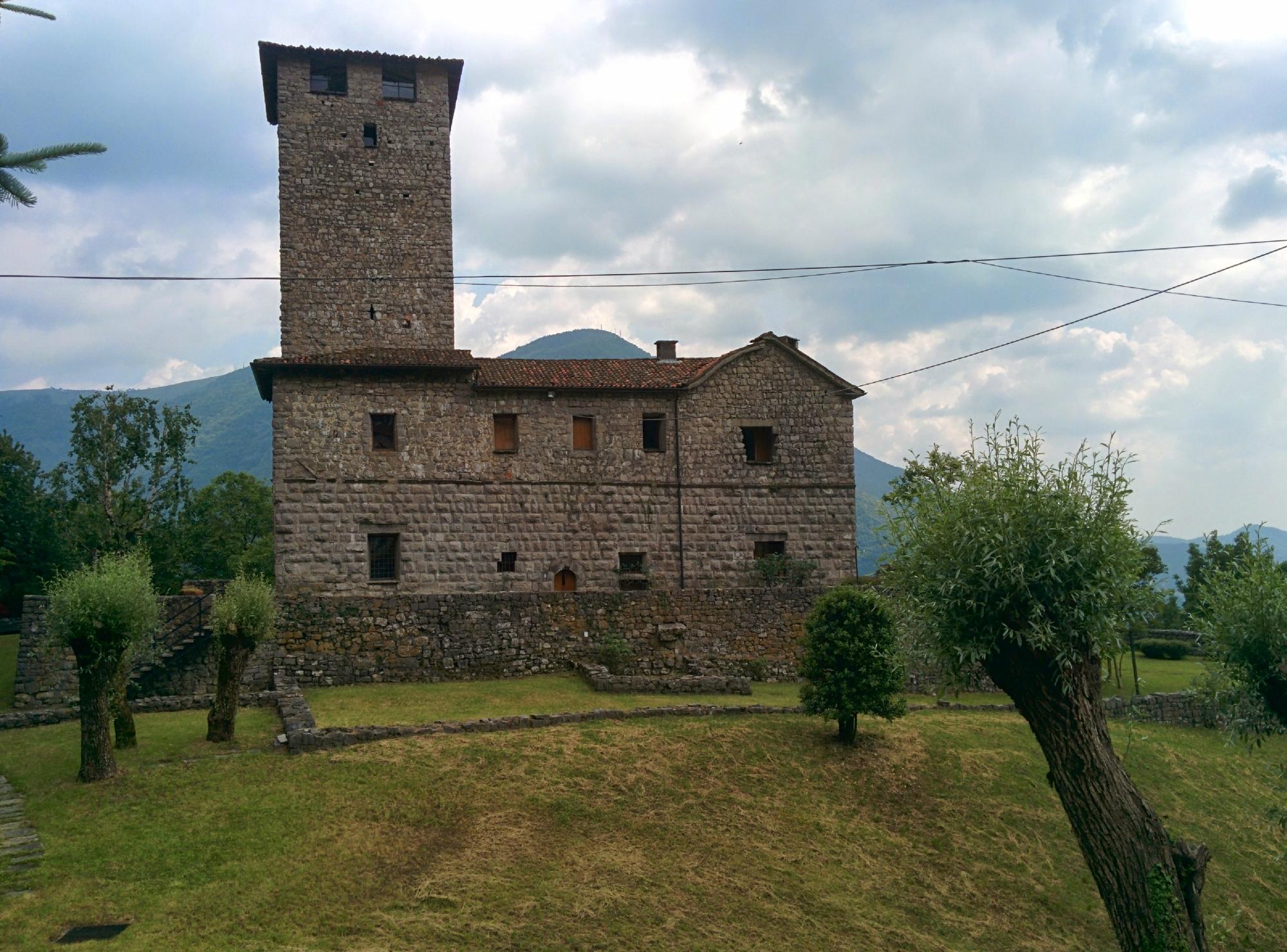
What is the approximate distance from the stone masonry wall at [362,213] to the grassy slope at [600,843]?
13.5 metres

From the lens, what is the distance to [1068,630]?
1212 cm

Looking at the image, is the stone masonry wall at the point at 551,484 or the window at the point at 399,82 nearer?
the stone masonry wall at the point at 551,484

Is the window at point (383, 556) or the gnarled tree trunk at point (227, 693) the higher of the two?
the window at point (383, 556)

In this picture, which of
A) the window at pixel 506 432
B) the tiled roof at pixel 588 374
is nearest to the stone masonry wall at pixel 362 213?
the tiled roof at pixel 588 374

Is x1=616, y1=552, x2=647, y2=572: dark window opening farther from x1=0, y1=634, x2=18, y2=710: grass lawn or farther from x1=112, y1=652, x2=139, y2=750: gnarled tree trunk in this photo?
x1=0, y1=634, x2=18, y2=710: grass lawn

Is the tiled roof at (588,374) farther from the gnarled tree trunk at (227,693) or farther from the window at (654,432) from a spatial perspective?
the gnarled tree trunk at (227,693)

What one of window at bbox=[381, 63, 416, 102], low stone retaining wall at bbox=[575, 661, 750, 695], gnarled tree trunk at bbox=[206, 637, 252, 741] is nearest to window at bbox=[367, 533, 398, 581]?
low stone retaining wall at bbox=[575, 661, 750, 695]

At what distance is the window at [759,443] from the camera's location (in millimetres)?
30953

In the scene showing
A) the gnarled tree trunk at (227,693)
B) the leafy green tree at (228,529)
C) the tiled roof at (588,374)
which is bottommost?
the gnarled tree trunk at (227,693)

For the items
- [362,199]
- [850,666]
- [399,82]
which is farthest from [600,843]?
[399,82]

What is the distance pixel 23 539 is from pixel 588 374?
101 ft

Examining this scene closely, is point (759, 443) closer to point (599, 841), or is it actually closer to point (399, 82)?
point (399, 82)

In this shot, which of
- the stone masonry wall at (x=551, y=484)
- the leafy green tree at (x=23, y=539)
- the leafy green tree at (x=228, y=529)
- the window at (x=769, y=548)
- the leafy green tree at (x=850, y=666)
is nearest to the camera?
the leafy green tree at (x=850, y=666)

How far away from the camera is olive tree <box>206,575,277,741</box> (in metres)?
17.8
